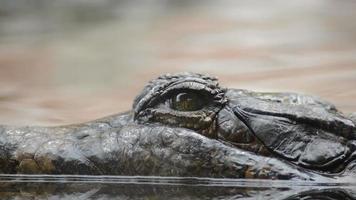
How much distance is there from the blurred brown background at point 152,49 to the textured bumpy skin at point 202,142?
3036 mm

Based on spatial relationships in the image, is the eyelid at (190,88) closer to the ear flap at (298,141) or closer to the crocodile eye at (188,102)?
the crocodile eye at (188,102)

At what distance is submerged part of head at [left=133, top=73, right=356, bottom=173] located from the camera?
2.46 m

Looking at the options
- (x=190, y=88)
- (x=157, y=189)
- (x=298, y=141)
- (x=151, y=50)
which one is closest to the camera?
(x=157, y=189)

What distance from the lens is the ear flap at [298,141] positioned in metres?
2.43

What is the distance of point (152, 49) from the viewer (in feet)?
24.6

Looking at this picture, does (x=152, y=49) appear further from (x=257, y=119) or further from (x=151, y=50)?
(x=257, y=119)

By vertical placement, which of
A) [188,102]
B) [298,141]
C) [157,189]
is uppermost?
[188,102]

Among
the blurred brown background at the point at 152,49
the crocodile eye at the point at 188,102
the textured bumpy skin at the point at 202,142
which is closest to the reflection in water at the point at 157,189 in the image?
the textured bumpy skin at the point at 202,142

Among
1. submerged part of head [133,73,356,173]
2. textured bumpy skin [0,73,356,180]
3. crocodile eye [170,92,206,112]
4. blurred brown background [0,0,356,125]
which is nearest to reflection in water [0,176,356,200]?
textured bumpy skin [0,73,356,180]

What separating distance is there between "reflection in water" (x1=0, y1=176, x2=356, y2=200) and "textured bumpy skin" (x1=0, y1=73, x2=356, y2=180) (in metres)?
0.04

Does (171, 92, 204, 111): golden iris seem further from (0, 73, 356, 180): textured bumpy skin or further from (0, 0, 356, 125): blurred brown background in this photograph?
(0, 0, 356, 125): blurred brown background

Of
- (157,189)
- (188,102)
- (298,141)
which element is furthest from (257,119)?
(157,189)

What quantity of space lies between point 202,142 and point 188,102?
23 cm

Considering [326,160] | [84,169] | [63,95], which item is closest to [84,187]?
[84,169]
